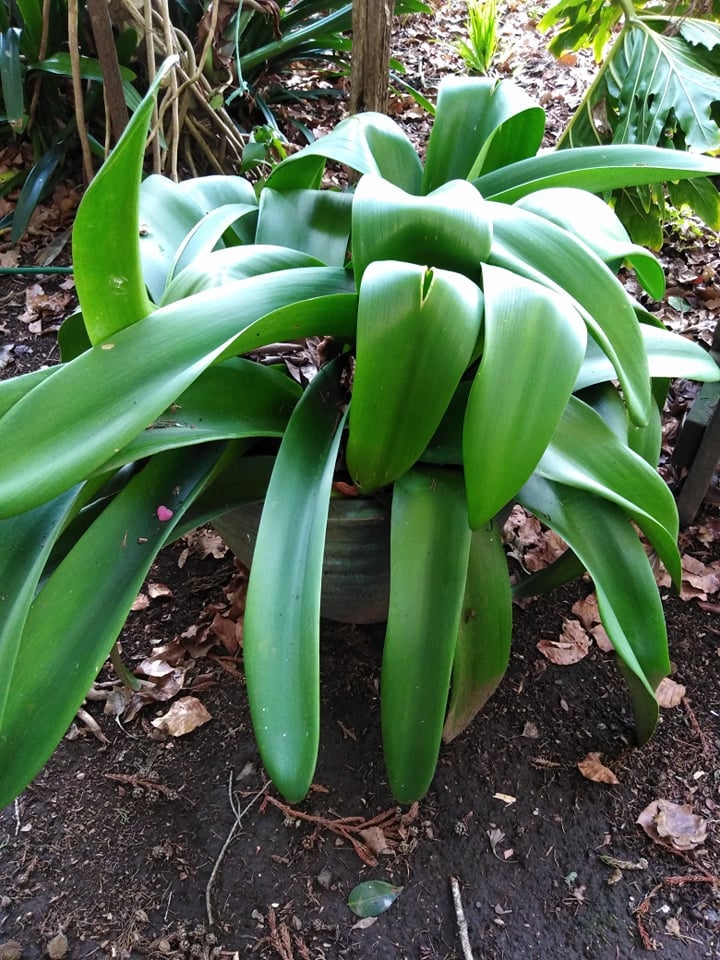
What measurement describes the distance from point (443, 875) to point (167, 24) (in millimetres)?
1973

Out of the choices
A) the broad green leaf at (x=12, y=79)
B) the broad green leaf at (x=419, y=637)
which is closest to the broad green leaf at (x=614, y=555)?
the broad green leaf at (x=419, y=637)

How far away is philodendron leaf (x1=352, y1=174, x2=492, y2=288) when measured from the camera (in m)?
0.77

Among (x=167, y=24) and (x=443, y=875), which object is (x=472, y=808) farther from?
(x=167, y=24)

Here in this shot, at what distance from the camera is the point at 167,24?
5.63 ft

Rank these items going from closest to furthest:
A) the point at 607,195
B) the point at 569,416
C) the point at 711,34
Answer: the point at 569,416 → the point at 711,34 → the point at 607,195

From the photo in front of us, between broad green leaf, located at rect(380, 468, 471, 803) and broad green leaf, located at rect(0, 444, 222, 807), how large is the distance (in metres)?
0.29

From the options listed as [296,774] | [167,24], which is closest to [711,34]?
[167,24]

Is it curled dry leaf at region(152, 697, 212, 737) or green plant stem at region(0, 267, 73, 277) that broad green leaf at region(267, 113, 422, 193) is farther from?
green plant stem at region(0, 267, 73, 277)

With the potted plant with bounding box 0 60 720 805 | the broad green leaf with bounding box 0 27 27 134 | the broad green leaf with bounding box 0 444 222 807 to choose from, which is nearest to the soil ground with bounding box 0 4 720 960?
the potted plant with bounding box 0 60 720 805

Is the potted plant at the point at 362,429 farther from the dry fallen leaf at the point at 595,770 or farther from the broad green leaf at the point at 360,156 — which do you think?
the dry fallen leaf at the point at 595,770

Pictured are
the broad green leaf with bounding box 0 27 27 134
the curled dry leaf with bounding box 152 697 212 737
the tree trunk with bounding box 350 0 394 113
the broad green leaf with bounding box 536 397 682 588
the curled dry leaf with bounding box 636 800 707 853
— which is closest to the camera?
the broad green leaf with bounding box 536 397 682 588

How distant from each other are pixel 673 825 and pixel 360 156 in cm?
119

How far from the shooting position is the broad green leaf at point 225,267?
87 centimetres

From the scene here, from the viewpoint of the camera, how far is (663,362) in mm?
1017
